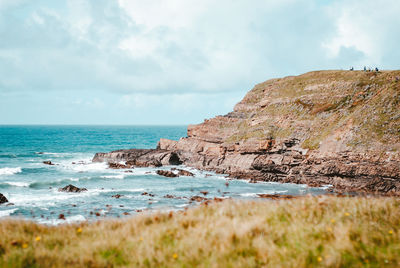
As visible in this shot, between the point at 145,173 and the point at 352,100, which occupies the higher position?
the point at 352,100

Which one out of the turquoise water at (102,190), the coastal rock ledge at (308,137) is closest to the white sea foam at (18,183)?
the turquoise water at (102,190)

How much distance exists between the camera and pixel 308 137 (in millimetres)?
41594

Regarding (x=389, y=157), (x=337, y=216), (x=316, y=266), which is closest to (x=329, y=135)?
(x=389, y=157)

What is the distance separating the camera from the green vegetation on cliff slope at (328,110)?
34.4 meters

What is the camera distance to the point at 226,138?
53094mm

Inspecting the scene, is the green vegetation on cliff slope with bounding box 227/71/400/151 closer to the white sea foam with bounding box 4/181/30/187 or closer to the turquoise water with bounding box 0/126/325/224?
the turquoise water with bounding box 0/126/325/224

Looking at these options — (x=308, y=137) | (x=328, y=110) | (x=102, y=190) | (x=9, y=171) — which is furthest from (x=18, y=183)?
(x=328, y=110)

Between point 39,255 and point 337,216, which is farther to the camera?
point 337,216

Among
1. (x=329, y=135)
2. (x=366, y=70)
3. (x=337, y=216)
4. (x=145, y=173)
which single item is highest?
(x=366, y=70)

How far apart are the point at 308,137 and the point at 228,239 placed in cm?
3835

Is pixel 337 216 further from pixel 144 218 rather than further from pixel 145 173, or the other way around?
pixel 145 173

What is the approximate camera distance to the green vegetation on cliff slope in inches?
1355

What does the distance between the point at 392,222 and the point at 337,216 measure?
3.96 feet

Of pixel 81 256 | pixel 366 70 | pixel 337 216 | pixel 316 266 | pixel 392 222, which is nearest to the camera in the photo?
pixel 316 266
